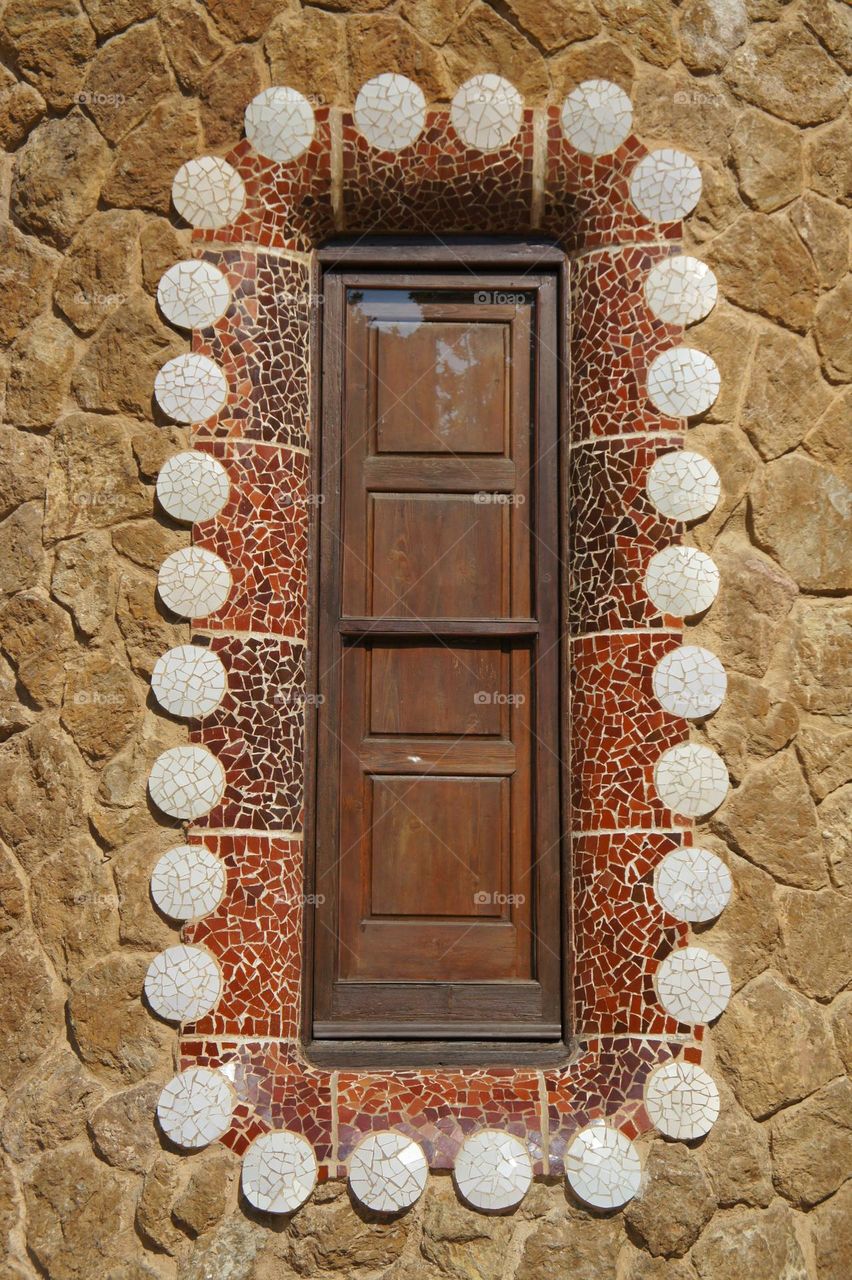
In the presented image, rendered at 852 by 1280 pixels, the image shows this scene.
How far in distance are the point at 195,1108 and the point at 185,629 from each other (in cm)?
127

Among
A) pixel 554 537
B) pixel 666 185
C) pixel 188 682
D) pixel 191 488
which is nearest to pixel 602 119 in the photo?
pixel 666 185

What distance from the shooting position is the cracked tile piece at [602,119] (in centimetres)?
374

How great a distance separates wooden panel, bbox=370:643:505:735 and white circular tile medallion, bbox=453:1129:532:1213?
1.11m

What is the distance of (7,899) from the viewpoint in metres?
3.49

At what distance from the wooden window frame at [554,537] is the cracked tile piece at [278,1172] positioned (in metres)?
0.27

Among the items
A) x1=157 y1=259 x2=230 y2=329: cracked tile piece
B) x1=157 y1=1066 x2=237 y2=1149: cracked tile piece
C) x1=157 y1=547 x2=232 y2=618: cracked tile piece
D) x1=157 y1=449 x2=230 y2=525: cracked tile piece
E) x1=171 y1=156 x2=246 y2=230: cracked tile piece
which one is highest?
x1=171 y1=156 x2=246 y2=230: cracked tile piece

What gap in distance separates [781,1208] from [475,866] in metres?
1.19

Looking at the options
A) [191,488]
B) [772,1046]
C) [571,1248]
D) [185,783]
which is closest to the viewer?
[571,1248]

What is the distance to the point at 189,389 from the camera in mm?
3645

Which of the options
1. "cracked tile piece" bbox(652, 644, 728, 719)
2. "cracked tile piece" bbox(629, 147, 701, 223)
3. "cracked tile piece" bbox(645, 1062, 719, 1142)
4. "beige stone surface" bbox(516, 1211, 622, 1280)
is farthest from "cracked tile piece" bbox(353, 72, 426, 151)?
"beige stone surface" bbox(516, 1211, 622, 1280)

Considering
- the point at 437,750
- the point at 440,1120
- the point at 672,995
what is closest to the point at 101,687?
the point at 437,750

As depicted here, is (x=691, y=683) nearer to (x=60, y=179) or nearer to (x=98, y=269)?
(x=98, y=269)

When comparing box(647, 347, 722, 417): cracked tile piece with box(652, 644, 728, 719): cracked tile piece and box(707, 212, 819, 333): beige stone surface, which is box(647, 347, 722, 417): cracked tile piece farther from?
box(652, 644, 728, 719): cracked tile piece

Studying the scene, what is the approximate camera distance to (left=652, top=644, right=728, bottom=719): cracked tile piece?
3.52m
